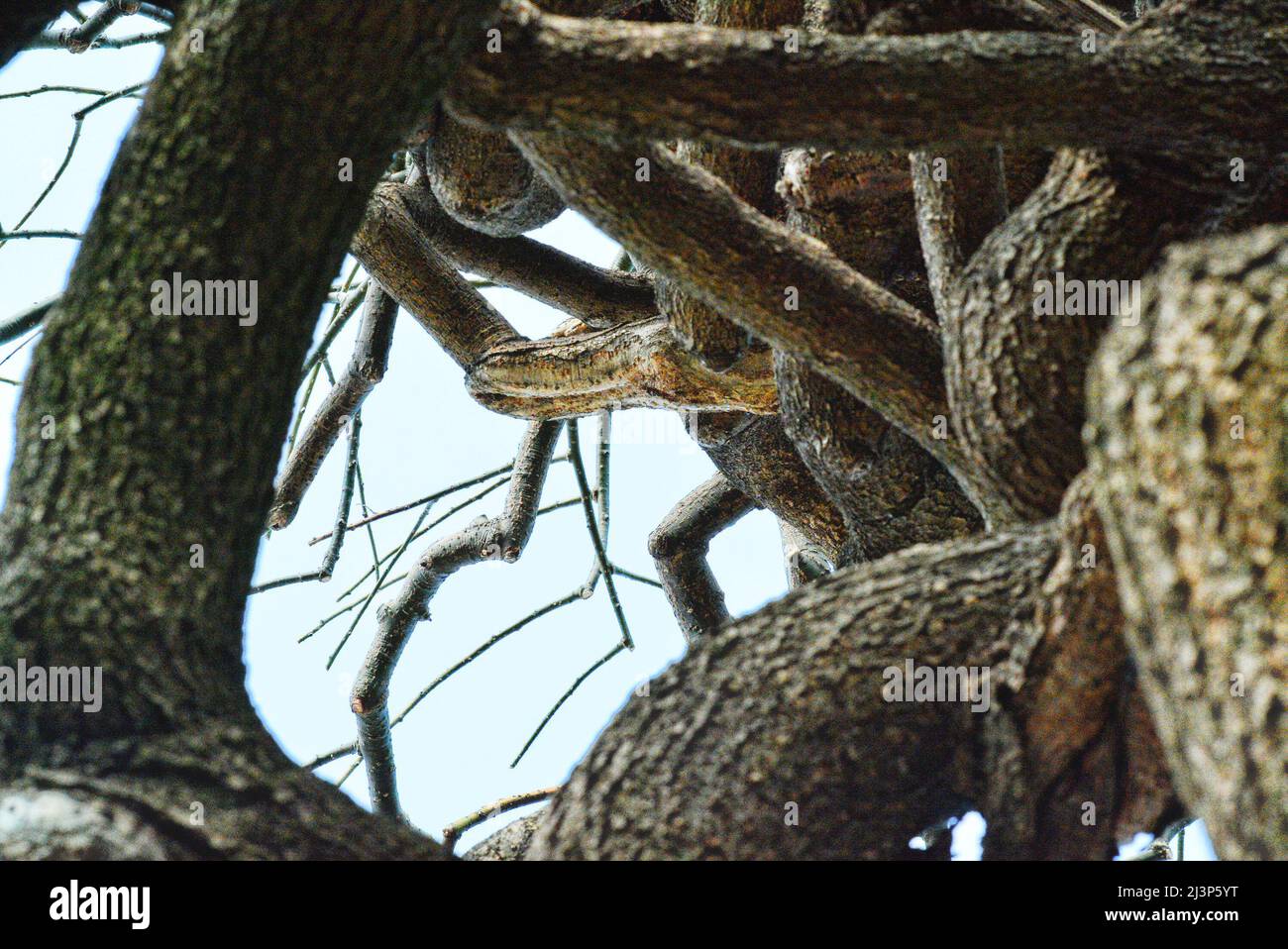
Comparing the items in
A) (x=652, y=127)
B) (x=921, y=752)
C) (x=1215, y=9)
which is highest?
(x=1215, y=9)

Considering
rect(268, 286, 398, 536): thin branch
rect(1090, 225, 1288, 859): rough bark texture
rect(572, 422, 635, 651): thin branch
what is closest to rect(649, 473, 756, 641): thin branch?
rect(572, 422, 635, 651): thin branch

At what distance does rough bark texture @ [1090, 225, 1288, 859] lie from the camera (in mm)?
1004

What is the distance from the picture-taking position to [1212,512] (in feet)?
3.41

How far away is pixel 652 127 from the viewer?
1.47m

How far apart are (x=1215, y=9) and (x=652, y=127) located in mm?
758

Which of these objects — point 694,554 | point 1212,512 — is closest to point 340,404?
point 694,554

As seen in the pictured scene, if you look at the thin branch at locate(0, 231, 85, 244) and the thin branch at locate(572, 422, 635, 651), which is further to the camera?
the thin branch at locate(572, 422, 635, 651)

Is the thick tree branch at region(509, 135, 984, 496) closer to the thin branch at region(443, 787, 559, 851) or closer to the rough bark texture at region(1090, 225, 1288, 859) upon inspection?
the rough bark texture at region(1090, 225, 1288, 859)

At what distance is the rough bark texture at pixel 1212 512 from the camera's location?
1.00 meters

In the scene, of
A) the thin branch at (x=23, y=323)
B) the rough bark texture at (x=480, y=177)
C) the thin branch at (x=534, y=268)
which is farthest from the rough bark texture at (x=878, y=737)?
the thin branch at (x=534, y=268)

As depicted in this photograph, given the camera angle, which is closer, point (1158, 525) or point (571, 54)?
point (1158, 525)
